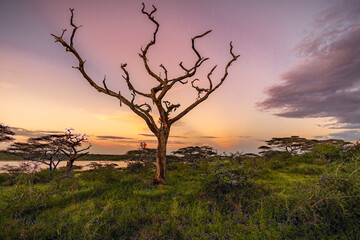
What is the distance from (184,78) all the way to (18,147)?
64.4ft

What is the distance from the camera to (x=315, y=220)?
3898 mm

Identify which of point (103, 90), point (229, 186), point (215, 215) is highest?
point (103, 90)

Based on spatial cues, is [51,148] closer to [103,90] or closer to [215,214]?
[103,90]

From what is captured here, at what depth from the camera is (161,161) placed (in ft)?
32.2

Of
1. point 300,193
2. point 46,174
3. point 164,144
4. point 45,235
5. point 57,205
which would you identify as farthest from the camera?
point 46,174

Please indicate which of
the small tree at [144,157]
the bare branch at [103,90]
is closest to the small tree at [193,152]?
the small tree at [144,157]

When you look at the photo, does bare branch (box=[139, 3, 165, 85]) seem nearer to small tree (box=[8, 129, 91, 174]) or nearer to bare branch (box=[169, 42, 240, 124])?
bare branch (box=[169, 42, 240, 124])

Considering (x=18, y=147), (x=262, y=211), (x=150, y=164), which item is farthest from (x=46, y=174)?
(x=262, y=211)

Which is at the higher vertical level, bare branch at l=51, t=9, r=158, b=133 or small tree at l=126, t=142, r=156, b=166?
bare branch at l=51, t=9, r=158, b=133

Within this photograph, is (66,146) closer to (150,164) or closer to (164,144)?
(150,164)

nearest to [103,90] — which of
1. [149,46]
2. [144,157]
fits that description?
[149,46]

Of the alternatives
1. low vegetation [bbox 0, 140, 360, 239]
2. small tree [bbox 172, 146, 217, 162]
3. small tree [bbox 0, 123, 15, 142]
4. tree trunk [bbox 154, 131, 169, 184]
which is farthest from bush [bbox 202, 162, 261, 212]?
small tree [bbox 172, 146, 217, 162]

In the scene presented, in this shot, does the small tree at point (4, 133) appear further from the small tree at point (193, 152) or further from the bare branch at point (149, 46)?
the small tree at point (193, 152)

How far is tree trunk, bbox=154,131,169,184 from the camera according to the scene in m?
9.64
